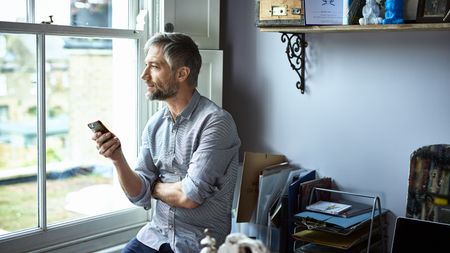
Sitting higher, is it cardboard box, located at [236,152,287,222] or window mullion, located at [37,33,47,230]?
window mullion, located at [37,33,47,230]

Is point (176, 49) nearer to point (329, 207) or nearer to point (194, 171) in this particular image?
point (194, 171)

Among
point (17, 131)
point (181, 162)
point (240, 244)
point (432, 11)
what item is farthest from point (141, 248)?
point (432, 11)

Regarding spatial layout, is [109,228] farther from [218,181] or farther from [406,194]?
[406,194]

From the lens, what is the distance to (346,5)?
2.26 meters

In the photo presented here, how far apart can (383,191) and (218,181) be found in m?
0.68

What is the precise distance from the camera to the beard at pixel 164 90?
2.28 meters

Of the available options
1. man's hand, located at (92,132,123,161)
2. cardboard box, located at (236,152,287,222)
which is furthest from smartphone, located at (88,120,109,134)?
cardboard box, located at (236,152,287,222)

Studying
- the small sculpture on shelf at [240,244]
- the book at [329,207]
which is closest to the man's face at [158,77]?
the book at [329,207]

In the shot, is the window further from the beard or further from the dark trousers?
the beard

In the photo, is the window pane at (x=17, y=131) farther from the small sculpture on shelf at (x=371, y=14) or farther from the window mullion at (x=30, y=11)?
the small sculpture on shelf at (x=371, y=14)

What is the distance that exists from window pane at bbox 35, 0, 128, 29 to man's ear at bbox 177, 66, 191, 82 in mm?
455

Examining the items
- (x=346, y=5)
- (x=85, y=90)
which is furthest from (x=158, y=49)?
(x=346, y=5)

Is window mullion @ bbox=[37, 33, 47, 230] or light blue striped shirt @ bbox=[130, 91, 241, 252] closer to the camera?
light blue striped shirt @ bbox=[130, 91, 241, 252]

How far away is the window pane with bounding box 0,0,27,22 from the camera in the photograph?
7.19 feet
